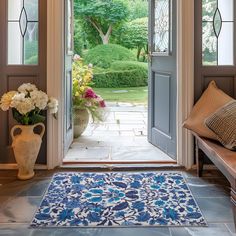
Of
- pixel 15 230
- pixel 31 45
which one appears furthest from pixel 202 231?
pixel 31 45

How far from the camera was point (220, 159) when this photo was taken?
6.79 ft

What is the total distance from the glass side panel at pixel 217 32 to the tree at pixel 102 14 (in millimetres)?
8430

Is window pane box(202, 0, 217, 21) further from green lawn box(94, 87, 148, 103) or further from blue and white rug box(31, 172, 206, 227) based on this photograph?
green lawn box(94, 87, 148, 103)

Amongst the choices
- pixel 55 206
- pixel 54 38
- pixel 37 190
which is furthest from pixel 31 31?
pixel 55 206

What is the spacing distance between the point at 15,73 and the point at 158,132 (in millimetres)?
1635

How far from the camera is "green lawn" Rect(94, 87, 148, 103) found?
28.3 ft

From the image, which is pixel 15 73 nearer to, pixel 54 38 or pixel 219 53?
pixel 54 38

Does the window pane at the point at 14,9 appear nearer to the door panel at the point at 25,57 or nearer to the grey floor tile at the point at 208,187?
the door panel at the point at 25,57

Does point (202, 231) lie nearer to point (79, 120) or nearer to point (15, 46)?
point (15, 46)

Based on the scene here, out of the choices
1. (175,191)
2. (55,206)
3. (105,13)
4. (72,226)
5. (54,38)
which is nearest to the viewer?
(72,226)

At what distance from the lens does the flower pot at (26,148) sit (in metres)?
2.67

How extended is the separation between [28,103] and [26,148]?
376 millimetres

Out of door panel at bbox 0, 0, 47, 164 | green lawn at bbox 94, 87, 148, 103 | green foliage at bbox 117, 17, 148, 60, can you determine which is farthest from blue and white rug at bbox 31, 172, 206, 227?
green foliage at bbox 117, 17, 148, 60

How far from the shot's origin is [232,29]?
3.03 m
